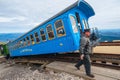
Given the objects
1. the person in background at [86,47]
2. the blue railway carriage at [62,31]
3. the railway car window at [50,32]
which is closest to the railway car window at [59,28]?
the blue railway carriage at [62,31]

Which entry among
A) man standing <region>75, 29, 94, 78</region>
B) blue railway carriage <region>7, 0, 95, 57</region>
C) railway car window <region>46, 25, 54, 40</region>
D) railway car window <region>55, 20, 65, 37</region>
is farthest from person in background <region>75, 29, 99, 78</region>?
railway car window <region>46, 25, 54, 40</region>

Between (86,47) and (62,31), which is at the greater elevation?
(62,31)

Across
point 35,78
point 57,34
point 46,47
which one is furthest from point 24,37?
point 35,78

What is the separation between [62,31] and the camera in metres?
9.41

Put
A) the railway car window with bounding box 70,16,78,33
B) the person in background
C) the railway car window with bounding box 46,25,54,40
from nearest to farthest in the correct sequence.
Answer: the person in background, the railway car window with bounding box 70,16,78,33, the railway car window with bounding box 46,25,54,40

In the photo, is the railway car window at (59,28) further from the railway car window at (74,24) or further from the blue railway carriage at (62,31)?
the railway car window at (74,24)

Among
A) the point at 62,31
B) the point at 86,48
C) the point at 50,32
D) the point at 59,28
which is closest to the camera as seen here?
the point at 86,48

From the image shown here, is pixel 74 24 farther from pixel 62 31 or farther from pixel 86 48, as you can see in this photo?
pixel 86 48

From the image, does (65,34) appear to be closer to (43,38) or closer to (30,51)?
(43,38)

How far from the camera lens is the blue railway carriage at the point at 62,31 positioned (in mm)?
8992

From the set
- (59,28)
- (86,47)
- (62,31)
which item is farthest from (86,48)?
(59,28)

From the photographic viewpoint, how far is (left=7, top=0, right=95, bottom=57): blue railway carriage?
8992mm

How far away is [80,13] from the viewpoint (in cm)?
1052

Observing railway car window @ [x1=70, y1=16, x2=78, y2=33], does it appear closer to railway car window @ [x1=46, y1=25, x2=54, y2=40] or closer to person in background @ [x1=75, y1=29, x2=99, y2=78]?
railway car window @ [x1=46, y1=25, x2=54, y2=40]
